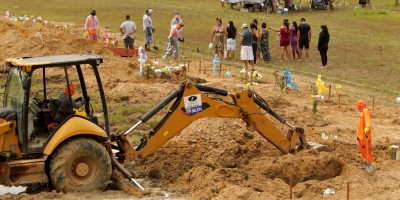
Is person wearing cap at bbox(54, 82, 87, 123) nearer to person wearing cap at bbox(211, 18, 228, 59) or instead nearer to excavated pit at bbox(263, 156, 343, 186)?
excavated pit at bbox(263, 156, 343, 186)

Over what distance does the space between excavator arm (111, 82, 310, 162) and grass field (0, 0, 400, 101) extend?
403 inches

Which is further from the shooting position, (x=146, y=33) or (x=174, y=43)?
(x=146, y=33)

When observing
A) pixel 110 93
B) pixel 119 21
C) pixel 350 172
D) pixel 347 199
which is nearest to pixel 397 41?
pixel 119 21

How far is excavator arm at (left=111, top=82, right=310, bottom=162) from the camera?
→ 1497cm

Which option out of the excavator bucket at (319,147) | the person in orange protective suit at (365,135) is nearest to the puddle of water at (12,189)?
the excavator bucket at (319,147)

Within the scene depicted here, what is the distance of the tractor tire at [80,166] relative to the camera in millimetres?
13602

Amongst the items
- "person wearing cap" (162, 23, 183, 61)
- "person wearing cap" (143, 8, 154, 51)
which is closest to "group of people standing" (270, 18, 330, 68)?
"person wearing cap" (162, 23, 183, 61)

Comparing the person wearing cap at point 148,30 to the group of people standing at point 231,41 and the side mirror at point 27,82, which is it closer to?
the group of people standing at point 231,41

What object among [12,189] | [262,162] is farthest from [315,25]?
[12,189]

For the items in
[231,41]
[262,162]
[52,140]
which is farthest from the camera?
[231,41]

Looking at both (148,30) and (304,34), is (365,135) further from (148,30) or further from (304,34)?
(148,30)

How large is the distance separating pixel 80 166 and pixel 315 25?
3028 centimetres

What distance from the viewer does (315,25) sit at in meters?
42.8

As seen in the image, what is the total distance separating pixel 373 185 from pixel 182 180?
10.2 ft
